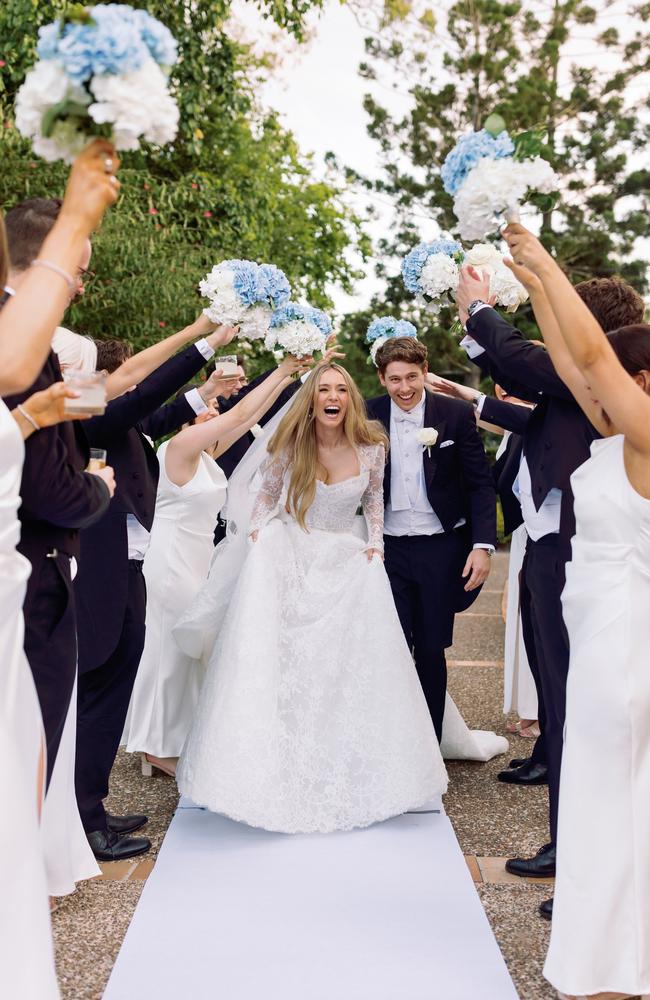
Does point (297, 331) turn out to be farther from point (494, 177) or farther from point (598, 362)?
point (598, 362)

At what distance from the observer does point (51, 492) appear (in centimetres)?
280

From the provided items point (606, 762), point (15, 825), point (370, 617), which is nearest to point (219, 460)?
point (370, 617)

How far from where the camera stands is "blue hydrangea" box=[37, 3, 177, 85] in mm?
2234

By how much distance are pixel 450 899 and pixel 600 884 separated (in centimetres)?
105

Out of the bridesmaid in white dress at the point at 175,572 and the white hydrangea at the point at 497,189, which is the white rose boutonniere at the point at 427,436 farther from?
the white hydrangea at the point at 497,189

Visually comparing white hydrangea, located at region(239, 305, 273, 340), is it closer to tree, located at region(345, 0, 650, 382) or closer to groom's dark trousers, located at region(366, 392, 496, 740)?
groom's dark trousers, located at region(366, 392, 496, 740)

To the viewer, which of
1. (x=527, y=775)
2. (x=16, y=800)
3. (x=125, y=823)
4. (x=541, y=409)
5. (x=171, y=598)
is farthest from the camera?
(x=171, y=598)

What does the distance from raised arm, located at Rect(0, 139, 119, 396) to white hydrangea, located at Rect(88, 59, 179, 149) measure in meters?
0.09

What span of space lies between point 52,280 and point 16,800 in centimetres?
113

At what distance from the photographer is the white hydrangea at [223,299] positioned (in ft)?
15.2

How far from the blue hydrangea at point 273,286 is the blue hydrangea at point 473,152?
174 cm

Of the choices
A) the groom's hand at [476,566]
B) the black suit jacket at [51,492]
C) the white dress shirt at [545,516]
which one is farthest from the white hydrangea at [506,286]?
the black suit jacket at [51,492]

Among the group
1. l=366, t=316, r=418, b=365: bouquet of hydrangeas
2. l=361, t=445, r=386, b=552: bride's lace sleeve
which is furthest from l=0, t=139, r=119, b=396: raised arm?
l=366, t=316, r=418, b=365: bouquet of hydrangeas

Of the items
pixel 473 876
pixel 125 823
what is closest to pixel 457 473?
pixel 473 876
